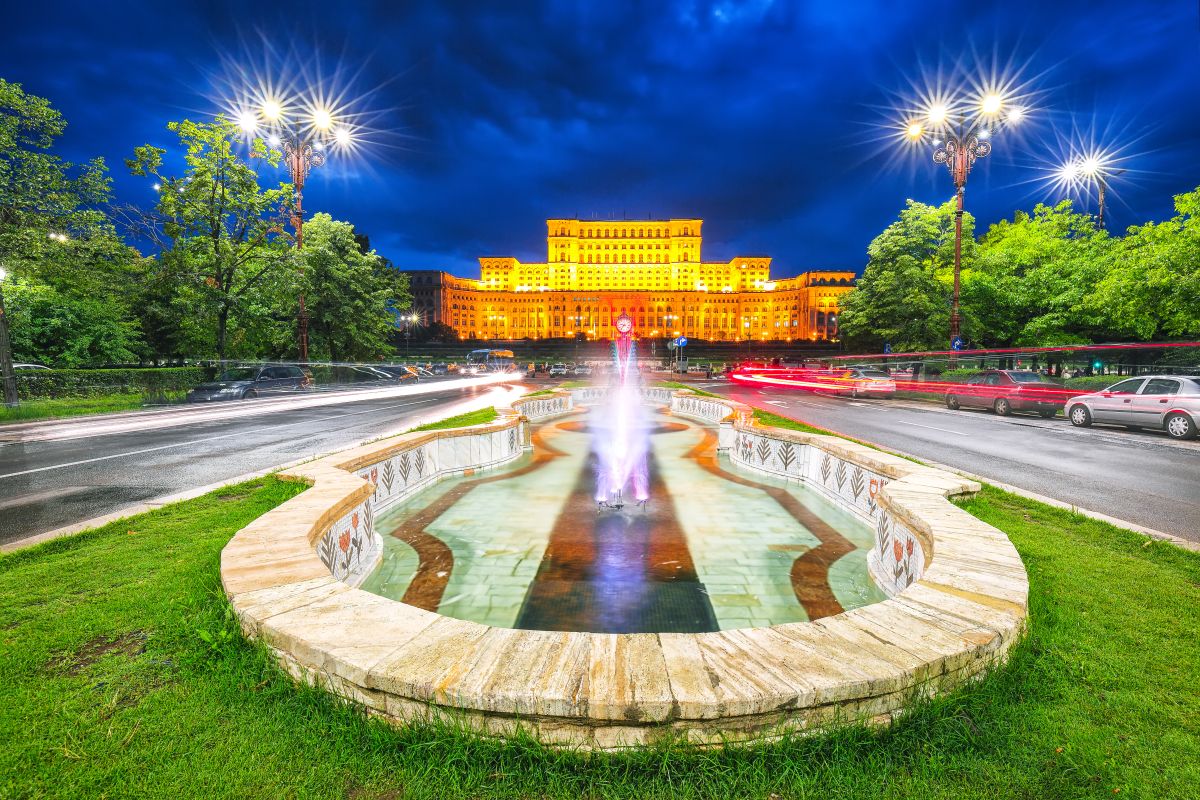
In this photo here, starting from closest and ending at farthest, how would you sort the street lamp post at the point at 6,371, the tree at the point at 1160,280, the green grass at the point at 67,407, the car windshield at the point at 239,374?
the green grass at the point at 67,407 < the street lamp post at the point at 6,371 < the tree at the point at 1160,280 < the car windshield at the point at 239,374

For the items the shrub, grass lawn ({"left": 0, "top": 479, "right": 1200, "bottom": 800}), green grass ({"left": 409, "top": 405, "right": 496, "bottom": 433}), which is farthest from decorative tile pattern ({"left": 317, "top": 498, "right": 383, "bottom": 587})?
the shrub

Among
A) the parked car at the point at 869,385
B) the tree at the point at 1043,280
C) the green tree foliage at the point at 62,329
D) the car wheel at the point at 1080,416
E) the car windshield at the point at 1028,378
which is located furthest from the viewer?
the parked car at the point at 869,385

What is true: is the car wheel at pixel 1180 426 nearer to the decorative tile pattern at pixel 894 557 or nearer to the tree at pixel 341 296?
the decorative tile pattern at pixel 894 557

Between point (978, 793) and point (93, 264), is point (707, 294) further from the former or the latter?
point (978, 793)

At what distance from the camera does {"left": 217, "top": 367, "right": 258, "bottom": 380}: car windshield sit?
21172 mm

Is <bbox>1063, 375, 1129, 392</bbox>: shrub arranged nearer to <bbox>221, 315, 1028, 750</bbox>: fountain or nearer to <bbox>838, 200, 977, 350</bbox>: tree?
<bbox>838, 200, 977, 350</bbox>: tree

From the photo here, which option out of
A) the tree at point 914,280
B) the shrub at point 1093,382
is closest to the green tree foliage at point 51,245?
the shrub at point 1093,382

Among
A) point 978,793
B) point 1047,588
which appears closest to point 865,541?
point 1047,588

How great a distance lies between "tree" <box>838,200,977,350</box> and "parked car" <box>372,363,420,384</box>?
3153 cm

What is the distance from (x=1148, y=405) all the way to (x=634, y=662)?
18.7 m

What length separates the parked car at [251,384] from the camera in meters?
19.6

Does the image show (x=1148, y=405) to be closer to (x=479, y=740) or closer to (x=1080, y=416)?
(x=1080, y=416)

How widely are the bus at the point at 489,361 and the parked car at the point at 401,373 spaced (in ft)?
51.4

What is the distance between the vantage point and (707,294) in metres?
143
